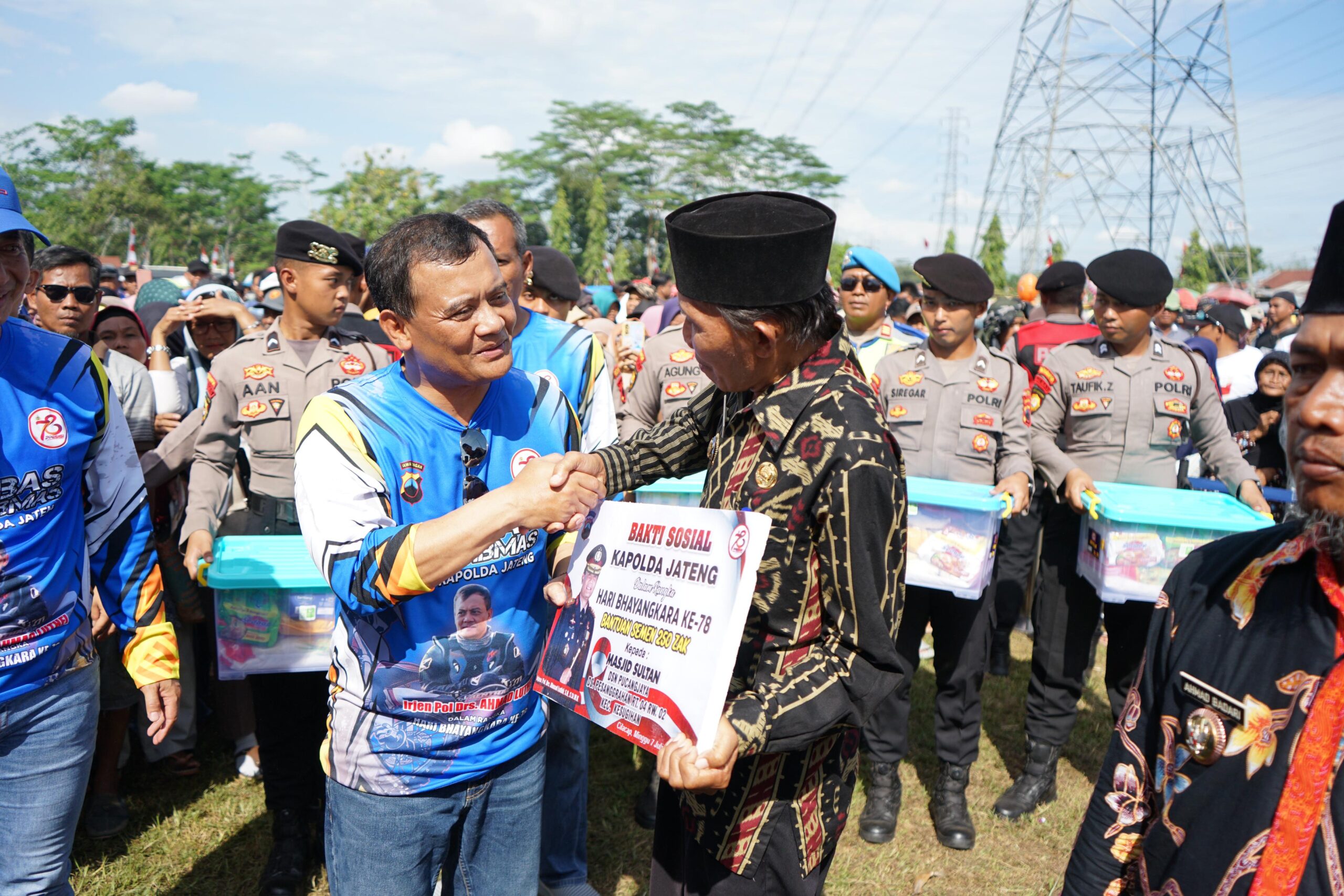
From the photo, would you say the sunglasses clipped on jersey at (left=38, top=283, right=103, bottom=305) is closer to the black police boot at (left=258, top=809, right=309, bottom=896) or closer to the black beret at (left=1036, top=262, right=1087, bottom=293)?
the black police boot at (left=258, top=809, right=309, bottom=896)

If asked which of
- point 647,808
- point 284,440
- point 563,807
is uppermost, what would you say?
point 284,440

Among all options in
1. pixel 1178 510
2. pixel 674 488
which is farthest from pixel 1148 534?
pixel 674 488

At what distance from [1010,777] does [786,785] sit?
361 cm

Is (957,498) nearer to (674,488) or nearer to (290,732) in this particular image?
(674,488)

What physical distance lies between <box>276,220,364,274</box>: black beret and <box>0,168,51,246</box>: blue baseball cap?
1706 mm

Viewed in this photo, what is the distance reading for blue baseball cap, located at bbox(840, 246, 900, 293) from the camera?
608 centimetres

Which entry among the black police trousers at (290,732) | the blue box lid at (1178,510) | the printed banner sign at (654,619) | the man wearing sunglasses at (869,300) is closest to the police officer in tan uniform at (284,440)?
the black police trousers at (290,732)

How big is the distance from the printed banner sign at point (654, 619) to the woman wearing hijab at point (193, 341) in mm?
3722

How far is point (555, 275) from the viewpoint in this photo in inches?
217

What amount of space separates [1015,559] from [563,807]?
4102 mm

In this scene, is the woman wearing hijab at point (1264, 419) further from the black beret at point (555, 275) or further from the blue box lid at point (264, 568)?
the blue box lid at point (264, 568)

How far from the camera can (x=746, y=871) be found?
2.10 metres

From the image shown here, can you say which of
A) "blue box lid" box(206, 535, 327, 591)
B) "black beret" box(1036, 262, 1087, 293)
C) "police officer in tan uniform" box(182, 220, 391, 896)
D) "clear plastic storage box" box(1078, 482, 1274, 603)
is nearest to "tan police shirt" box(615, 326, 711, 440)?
"police officer in tan uniform" box(182, 220, 391, 896)

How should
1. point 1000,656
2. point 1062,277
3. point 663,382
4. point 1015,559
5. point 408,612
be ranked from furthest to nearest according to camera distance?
point 1062,277
point 1000,656
point 1015,559
point 663,382
point 408,612
